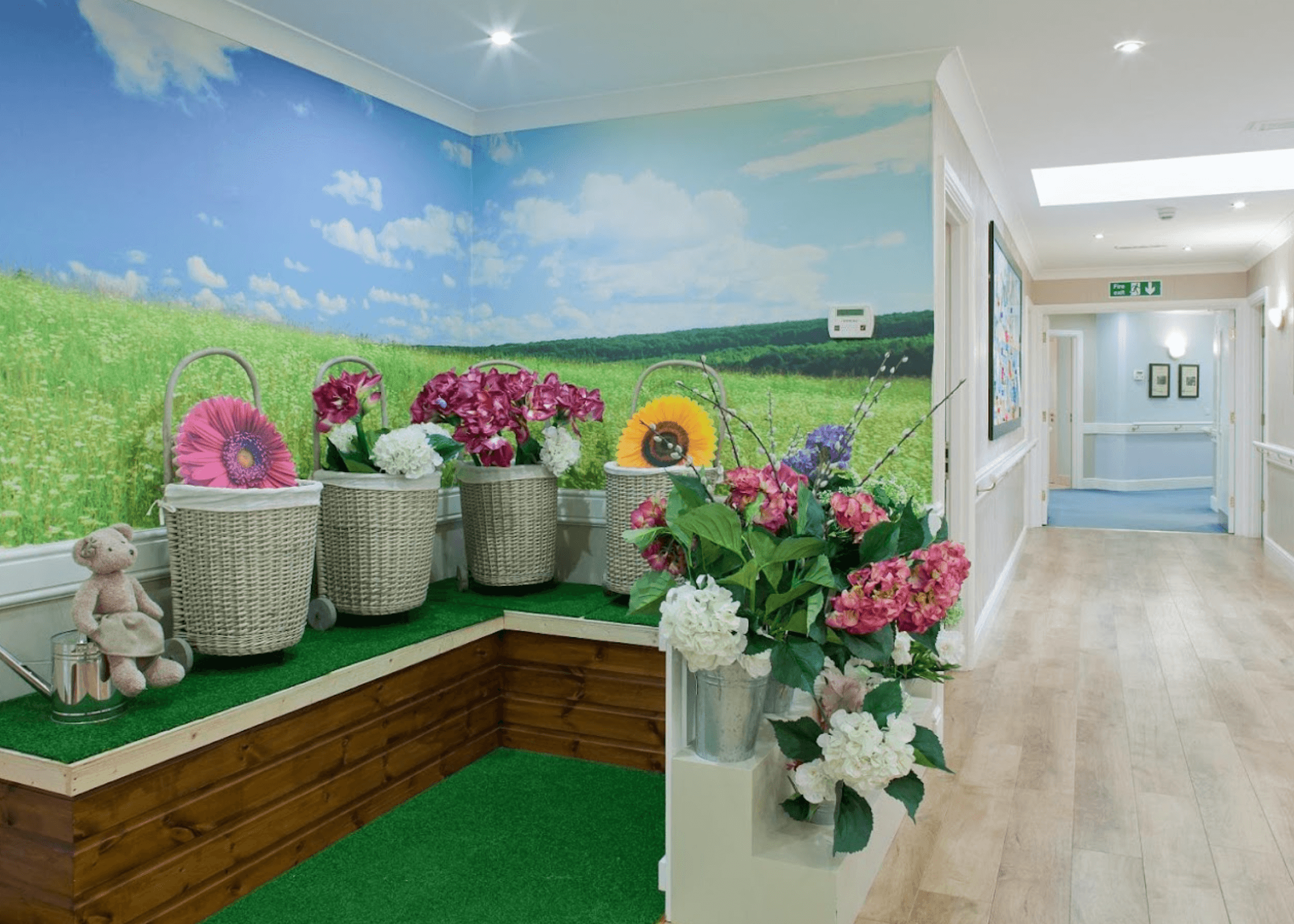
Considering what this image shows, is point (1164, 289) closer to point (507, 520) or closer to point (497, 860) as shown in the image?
point (507, 520)

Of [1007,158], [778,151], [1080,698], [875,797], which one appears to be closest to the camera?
[875,797]

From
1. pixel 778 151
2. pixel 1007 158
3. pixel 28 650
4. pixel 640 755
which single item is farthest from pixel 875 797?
pixel 1007 158

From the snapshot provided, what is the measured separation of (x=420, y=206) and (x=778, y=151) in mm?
1310

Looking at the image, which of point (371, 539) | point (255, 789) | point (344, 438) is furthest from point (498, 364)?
point (255, 789)

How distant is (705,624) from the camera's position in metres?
1.91

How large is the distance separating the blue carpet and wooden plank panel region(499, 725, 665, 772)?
736 centimetres

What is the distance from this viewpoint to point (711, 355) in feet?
12.2

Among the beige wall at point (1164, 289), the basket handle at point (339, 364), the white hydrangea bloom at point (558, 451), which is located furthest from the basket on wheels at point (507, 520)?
the beige wall at point (1164, 289)

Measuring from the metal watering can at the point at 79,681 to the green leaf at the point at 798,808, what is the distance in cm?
145

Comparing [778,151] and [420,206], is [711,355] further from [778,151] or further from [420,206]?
[420,206]

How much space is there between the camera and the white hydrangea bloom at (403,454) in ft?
9.59

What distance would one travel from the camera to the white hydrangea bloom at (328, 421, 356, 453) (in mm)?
2984

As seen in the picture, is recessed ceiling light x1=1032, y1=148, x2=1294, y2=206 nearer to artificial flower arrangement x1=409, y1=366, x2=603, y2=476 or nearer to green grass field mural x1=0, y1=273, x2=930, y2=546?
green grass field mural x1=0, y1=273, x2=930, y2=546

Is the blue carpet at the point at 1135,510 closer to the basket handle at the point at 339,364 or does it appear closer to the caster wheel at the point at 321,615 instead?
the basket handle at the point at 339,364
